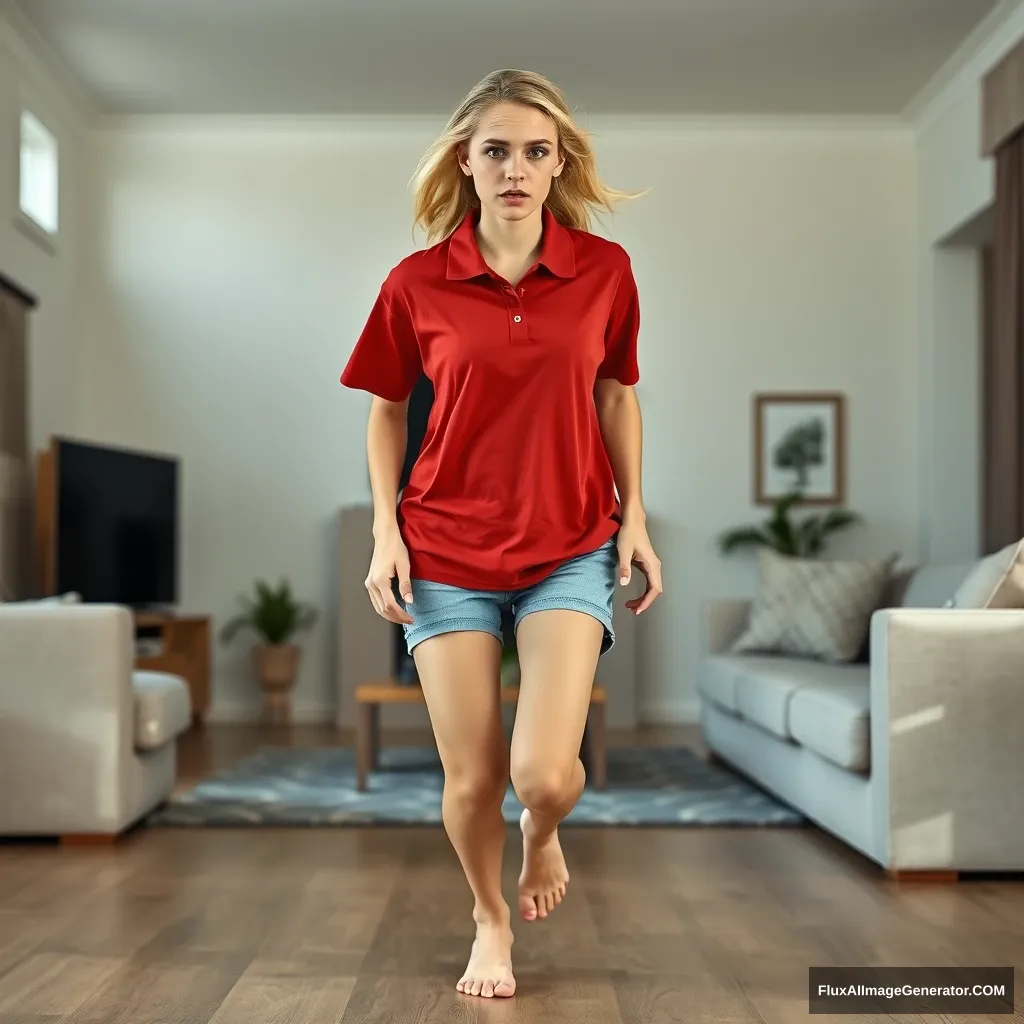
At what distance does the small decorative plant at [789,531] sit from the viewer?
6.99 metres

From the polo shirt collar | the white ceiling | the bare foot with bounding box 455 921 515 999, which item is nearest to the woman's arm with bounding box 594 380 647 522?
the polo shirt collar

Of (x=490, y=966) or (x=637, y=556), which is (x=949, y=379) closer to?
(x=637, y=556)

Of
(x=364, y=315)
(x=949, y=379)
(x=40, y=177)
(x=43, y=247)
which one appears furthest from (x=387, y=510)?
(x=949, y=379)

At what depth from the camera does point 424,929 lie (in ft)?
8.76

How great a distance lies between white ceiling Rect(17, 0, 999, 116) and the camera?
582 cm

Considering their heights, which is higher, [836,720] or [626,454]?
[626,454]

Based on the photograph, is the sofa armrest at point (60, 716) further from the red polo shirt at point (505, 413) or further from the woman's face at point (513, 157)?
the woman's face at point (513, 157)

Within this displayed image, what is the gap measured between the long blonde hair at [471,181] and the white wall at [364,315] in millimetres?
5005

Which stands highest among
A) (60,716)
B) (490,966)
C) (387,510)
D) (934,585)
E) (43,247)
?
(43,247)

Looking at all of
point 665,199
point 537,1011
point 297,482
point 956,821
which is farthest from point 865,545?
point 537,1011

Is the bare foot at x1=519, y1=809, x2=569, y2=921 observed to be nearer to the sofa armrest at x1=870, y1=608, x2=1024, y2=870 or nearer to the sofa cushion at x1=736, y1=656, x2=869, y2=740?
the sofa armrest at x1=870, y1=608, x2=1024, y2=870

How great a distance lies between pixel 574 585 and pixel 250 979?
3.08 feet

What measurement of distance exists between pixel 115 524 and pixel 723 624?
2.95 meters

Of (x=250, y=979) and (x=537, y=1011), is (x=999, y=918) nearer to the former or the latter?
(x=537, y=1011)
